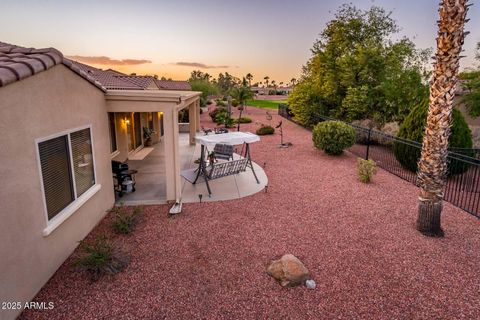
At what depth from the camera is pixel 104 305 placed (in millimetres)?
3797

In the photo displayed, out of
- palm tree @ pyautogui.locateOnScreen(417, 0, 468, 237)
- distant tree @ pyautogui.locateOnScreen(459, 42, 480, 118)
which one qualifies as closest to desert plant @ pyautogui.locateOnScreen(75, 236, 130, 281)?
palm tree @ pyautogui.locateOnScreen(417, 0, 468, 237)

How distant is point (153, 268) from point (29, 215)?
2086 millimetres

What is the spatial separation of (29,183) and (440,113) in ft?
24.7

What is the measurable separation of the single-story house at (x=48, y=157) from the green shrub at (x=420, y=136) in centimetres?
881

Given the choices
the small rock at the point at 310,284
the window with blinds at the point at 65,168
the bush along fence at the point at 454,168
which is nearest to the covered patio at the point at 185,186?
the window with blinds at the point at 65,168

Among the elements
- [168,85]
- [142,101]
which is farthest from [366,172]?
[168,85]

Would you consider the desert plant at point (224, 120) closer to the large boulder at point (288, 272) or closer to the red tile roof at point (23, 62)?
the red tile roof at point (23, 62)

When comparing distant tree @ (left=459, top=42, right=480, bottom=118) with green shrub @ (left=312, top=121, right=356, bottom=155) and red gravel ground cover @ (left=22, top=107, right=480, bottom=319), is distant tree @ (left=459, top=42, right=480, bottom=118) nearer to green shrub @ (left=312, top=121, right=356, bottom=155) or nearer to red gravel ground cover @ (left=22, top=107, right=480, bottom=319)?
green shrub @ (left=312, top=121, right=356, bottom=155)

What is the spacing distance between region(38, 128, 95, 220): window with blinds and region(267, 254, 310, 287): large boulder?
3.94m

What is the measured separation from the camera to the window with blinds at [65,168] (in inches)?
171

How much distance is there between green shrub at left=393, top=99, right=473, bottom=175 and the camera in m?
9.65

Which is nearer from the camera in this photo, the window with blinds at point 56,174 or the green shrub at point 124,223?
the window with blinds at point 56,174

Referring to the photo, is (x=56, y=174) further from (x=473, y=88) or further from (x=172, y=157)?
(x=473, y=88)

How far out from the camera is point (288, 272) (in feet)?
14.2
